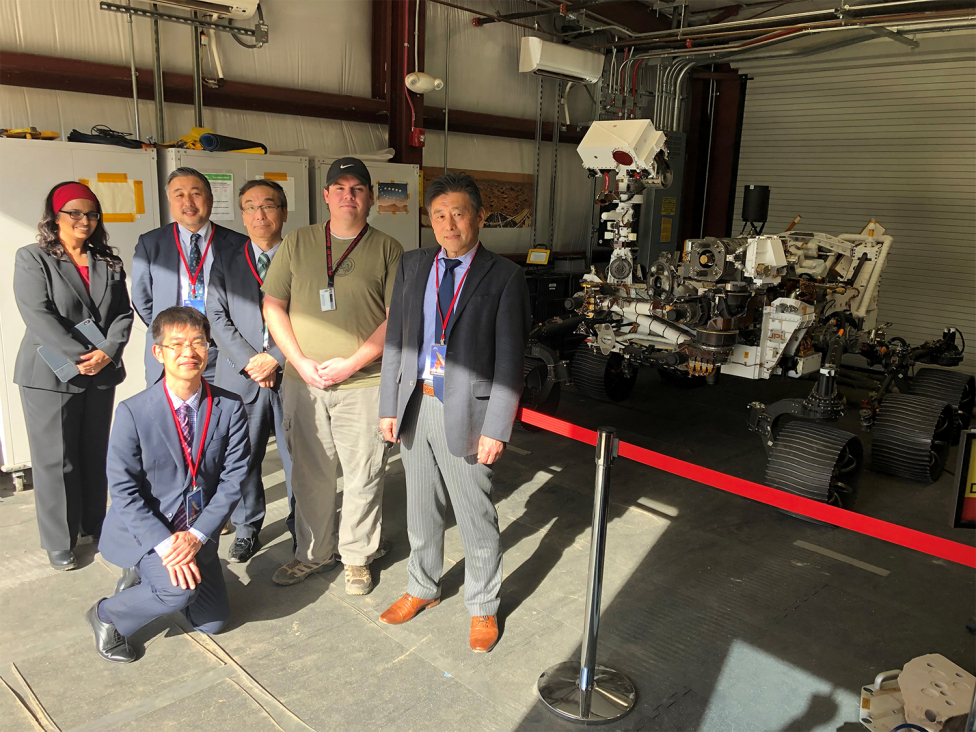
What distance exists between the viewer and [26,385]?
10.7 feet

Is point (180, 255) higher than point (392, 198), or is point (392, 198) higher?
point (392, 198)

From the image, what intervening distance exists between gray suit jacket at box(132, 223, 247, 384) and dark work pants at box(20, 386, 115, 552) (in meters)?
0.37

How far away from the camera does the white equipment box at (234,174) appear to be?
4.63 metres

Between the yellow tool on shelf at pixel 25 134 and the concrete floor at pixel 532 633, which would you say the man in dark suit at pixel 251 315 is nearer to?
the concrete floor at pixel 532 633

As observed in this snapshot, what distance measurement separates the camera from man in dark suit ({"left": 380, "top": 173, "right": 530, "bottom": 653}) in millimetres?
2646

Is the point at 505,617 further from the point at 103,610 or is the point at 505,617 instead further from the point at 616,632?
the point at 103,610

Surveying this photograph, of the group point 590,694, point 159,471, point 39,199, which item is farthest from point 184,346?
point 39,199

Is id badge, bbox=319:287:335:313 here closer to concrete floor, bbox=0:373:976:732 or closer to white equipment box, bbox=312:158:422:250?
concrete floor, bbox=0:373:976:732

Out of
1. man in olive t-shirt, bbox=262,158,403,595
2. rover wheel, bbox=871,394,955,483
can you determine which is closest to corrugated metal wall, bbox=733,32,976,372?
rover wheel, bbox=871,394,955,483

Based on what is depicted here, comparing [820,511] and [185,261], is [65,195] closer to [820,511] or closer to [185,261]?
[185,261]

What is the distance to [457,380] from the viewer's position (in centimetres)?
265

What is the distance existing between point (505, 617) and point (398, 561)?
686 mm

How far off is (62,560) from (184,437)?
4.05ft

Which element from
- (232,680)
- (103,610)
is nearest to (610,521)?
(232,680)
